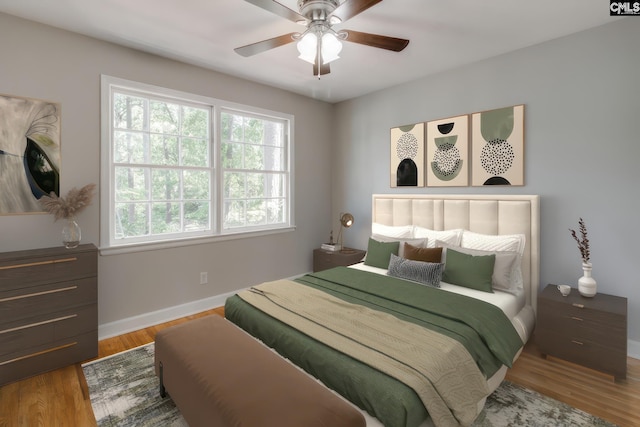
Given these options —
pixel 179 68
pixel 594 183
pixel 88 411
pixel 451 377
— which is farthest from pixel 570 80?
pixel 88 411

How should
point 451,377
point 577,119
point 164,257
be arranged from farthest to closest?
point 164,257 → point 577,119 → point 451,377

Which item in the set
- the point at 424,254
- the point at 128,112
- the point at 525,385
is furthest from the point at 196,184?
the point at 525,385

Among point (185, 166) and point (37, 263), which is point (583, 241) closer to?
point (185, 166)

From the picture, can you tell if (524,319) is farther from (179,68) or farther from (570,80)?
(179,68)

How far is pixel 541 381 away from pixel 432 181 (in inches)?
85.5

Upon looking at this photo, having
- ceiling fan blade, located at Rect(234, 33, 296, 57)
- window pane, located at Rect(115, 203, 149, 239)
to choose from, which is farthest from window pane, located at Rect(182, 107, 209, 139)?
ceiling fan blade, located at Rect(234, 33, 296, 57)

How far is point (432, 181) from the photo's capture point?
3.72m

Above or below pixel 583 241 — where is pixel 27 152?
above

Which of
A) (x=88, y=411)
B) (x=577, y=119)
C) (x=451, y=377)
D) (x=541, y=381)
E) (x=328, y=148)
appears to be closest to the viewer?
(x=451, y=377)

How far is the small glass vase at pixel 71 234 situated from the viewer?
259 centimetres

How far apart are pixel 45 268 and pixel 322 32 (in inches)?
105

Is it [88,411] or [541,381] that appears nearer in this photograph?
[88,411]

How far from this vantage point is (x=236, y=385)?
1.52m

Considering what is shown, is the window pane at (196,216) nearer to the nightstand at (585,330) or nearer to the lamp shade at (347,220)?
the lamp shade at (347,220)
